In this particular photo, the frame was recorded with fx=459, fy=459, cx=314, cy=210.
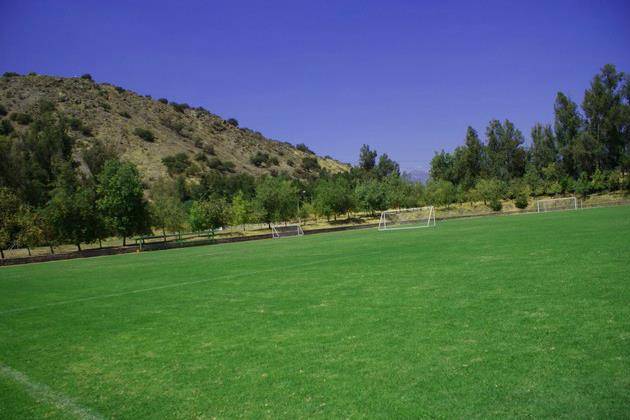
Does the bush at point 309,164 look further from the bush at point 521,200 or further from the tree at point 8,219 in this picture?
the tree at point 8,219

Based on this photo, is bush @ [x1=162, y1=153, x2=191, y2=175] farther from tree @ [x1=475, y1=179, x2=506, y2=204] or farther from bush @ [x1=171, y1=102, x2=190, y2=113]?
tree @ [x1=475, y1=179, x2=506, y2=204]

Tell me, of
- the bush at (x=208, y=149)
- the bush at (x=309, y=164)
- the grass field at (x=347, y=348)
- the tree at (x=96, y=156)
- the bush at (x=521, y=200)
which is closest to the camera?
the grass field at (x=347, y=348)

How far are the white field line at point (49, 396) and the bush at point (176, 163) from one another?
94324mm

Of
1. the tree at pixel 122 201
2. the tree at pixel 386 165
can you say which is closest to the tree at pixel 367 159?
the tree at pixel 386 165

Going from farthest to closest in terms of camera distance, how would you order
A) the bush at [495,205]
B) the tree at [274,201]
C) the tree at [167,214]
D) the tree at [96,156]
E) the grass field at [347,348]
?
1. the bush at [495,205]
2. the tree at [96,156]
3. the tree at [274,201]
4. the tree at [167,214]
5. the grass field at [347,348]

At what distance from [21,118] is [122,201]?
186ft

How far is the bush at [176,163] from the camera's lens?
98.5 metres

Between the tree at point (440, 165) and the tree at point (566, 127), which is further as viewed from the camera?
the tree at point (440, 165)

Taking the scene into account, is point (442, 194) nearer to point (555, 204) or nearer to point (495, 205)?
point (495, 205)

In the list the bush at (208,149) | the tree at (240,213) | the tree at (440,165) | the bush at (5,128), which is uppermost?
the bush at (5,128)

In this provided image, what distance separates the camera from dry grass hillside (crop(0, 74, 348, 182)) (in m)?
97.7

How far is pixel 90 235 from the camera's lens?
4766cm

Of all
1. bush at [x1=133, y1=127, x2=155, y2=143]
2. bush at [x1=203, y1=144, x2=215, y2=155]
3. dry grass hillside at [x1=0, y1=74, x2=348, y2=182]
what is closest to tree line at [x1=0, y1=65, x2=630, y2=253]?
dry grass hillside at [x1=0, y1=74, x2=348, y2=182]

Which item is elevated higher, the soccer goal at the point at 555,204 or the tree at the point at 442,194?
the tree at the point at 442,194
